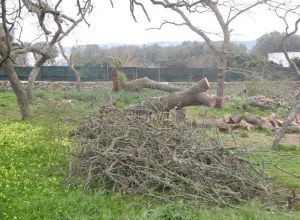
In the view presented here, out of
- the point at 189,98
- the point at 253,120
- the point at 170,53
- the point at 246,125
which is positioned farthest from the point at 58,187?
the point at 170,53

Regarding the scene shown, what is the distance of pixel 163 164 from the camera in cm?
757

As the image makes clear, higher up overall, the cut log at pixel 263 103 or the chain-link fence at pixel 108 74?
the chain-link fence at pixel 108 74

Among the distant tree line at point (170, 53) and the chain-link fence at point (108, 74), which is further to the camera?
the distant tree line at point (170, 53)

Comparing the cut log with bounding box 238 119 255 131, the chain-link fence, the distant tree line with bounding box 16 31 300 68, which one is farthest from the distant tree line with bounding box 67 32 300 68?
the cut log with bounding box 238 119 255 131

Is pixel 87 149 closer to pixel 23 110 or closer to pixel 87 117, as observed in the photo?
pixel 87 117

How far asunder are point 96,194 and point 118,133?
5.81ft

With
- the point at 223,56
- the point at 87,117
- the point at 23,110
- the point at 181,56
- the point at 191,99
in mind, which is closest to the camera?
the point at 87,117

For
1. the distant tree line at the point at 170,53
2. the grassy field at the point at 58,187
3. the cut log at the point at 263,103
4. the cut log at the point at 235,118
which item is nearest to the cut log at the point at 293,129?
the cut log at the point at 235,118

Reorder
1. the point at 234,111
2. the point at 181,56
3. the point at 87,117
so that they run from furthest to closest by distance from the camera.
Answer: the point at 181,56
the point at 234,111
the point at 87,117

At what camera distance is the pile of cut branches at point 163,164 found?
722 cm

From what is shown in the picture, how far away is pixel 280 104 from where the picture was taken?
22469mm

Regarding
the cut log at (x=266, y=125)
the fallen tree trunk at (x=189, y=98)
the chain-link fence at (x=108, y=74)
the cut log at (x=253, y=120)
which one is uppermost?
the fallen tree trunk at (x=189, y=98)

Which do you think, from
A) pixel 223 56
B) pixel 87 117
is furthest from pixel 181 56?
pixel 87 117

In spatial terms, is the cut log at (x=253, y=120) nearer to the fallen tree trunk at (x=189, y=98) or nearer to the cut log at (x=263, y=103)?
the fallen tree trunk at (x=189, y=98)
